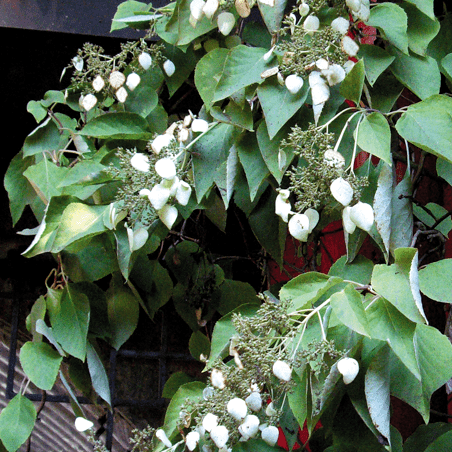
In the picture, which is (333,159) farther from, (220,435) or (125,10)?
(125,10)

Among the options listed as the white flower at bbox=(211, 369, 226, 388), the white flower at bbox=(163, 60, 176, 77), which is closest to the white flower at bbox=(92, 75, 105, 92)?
the white flower at bbox=(163, 60, 176, 77)

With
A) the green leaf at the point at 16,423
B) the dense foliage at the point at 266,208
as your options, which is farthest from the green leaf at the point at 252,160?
the green leaf at the point at 16,423

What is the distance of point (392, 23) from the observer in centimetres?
82

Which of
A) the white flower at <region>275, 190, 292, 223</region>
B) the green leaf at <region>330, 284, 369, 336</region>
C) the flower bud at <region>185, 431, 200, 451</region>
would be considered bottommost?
the flower bud at <region>185, 431, 200, 451</region>

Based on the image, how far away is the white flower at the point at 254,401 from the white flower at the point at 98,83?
1.89ft

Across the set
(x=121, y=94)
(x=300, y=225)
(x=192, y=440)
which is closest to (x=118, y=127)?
(x=121, y=94)

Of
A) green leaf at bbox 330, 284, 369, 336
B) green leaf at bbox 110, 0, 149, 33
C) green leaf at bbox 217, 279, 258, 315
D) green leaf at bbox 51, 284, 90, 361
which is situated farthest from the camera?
green leaf at bbox 217, 279, 258, 315

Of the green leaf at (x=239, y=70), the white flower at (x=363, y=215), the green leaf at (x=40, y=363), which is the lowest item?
the green leaf at (x=40, y=363)

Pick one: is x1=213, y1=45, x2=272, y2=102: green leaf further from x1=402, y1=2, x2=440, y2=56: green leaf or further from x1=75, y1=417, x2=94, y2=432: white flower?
x1=75, y1=417, x2=94, y2=432: white flower

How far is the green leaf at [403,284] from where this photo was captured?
0.61 metres

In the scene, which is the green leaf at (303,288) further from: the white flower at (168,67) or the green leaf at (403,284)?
the white flower at (168,67)

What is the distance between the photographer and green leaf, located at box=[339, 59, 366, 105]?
29.1 inches

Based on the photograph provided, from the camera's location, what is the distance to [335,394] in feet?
2.31

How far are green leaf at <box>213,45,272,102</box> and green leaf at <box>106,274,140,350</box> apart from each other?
0.42 m
